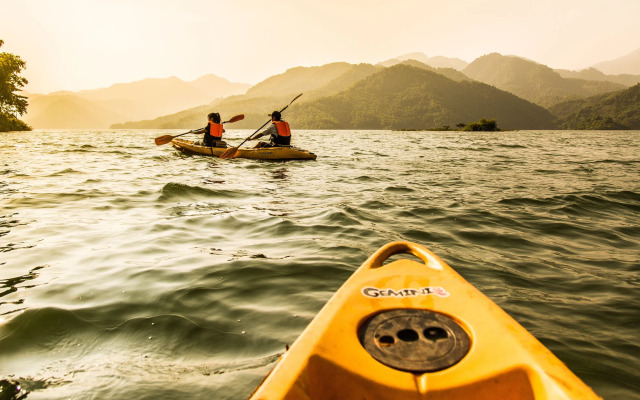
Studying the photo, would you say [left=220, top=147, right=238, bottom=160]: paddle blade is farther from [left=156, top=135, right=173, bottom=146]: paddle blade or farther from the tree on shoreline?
the tree on shoreline

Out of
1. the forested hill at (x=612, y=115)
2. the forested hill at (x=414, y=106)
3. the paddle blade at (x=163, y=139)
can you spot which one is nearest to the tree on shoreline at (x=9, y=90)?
the paddle blade at (x=163, y=139)

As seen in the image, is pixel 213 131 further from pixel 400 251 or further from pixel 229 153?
pixel 400 251

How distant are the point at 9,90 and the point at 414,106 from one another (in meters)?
133

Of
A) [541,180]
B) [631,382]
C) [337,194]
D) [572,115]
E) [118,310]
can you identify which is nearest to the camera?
[631,382]

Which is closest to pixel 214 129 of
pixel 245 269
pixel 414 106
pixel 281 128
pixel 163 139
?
pixel 281 128

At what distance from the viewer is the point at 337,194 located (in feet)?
26.5

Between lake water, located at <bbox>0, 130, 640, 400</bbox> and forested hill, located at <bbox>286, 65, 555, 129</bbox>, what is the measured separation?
135 metres

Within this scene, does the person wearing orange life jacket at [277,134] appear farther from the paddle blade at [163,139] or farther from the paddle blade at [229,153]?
the paddle blade at [163,139]

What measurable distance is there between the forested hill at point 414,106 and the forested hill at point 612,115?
432 inches

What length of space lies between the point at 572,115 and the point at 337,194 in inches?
5986

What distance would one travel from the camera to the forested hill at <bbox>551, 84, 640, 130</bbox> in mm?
107312

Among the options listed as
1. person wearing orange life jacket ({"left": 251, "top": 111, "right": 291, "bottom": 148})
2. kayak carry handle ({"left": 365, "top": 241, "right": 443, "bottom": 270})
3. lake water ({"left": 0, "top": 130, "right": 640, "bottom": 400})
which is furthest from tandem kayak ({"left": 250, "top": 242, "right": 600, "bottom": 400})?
person wearing orange life jacket ({"left": 251, "top": 111, "right": 291, "bottom": 148})

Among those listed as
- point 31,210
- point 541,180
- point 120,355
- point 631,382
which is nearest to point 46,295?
point 120,355

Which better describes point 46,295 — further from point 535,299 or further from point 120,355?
point 535,299
